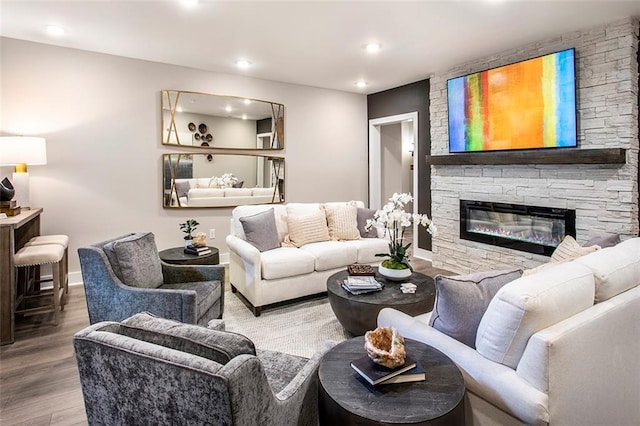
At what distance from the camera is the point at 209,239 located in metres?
5.01

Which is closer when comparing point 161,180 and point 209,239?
point 161,180

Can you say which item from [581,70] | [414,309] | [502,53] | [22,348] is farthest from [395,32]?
[22,348]

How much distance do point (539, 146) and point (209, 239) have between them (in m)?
4.06

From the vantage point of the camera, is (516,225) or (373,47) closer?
(373,47)

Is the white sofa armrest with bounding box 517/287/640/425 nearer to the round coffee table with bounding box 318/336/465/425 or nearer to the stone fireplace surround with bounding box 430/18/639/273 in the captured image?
the round coffee table with bounding box 318/336/465/425

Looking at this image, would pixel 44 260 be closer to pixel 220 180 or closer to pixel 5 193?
pixel 5 193

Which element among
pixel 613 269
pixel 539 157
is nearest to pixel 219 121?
pixel 539 157

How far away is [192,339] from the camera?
1.15 m

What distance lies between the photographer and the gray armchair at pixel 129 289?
2.31 meters

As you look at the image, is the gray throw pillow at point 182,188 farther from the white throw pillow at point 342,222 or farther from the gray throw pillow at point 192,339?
the gray throw pillow at point 192,339

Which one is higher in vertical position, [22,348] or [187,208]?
[187,208]

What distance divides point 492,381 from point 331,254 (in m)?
2.37

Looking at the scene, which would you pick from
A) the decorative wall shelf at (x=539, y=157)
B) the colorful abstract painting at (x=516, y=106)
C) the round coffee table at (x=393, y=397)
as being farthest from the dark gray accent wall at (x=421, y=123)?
the round coffee table at (x=393, y=397)

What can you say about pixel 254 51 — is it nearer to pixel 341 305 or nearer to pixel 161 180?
pixel 161 180
